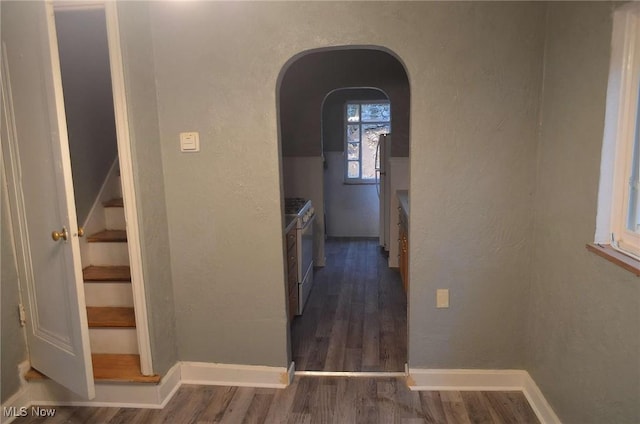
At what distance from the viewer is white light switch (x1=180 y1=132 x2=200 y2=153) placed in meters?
2.29

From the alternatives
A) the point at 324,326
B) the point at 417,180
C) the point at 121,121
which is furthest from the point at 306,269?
the point at 121,121

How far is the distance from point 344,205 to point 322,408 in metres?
4.38

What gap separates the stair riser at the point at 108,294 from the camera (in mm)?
2553

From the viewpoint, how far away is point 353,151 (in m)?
6.50

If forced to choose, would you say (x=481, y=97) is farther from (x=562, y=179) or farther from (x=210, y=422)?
(x=210, y=422)

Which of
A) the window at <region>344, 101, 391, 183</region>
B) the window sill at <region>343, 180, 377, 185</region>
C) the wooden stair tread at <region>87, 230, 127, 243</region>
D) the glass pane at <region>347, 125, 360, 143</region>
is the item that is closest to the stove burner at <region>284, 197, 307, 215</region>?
the wooden stair tread at <region>87, 230, 127, 243</region>

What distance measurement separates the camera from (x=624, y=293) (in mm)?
1436

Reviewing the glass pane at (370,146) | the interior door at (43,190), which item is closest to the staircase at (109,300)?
the interior door at (43,190)

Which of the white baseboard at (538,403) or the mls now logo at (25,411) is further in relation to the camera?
the mls now logo at (25,411)

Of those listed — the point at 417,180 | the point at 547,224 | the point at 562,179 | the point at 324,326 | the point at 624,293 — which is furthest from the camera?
the point at 324,326

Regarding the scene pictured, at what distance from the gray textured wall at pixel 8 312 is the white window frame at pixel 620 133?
2.72m

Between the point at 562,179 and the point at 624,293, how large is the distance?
25.3 inches

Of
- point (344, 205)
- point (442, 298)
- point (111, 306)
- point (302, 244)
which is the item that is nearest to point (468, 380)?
point (442, 298)

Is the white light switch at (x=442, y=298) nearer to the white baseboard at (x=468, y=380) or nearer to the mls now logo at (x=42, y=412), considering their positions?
the white baseboard at (x=468, y=380)
